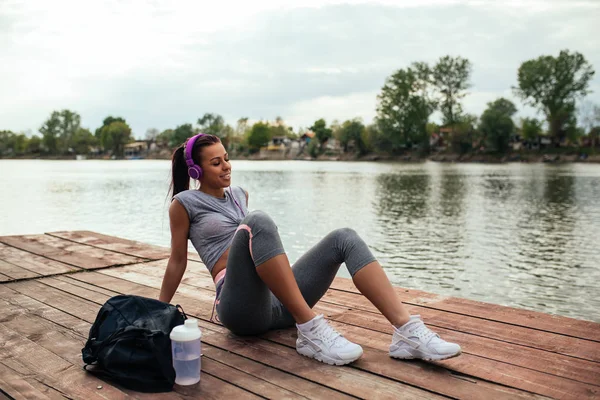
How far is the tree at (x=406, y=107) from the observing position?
268ft

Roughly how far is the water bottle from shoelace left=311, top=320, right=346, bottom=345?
574 millimetres

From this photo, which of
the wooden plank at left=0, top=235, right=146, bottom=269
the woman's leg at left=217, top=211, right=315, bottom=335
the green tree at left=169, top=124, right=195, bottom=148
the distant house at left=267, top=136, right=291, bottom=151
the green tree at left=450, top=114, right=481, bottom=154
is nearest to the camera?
the woman's leg at left=217, top=211, right=315, bottom=335

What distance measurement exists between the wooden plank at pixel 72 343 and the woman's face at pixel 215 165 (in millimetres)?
908

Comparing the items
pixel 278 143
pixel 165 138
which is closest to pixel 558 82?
pixel 278 143

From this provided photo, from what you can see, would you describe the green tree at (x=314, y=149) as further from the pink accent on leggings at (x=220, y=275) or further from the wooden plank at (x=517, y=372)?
the wooden plank at (x=517, y=372)

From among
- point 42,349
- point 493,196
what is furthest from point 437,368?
point 493,196

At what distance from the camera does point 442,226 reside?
14.8 m

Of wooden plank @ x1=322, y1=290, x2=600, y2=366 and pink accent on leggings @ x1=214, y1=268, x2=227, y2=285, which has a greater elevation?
pink accent on leggings @ x1=214, y1=268, x2=227, y2=285

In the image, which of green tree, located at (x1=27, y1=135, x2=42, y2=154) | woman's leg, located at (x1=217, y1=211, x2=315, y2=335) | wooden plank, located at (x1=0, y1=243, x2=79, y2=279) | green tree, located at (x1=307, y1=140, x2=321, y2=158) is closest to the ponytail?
woman's leg, located at (x1=217, y1=211, x2=315, y2=335)

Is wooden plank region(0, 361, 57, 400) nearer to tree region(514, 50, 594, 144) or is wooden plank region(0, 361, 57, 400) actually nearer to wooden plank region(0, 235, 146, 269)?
wooden plank region(0, 235, 146, 269)

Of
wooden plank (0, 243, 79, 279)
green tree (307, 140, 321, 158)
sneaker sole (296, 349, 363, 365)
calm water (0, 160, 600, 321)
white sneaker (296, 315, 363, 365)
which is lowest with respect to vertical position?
calm water (0, 160, 600, 321)

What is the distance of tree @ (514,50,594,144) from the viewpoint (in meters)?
72.9

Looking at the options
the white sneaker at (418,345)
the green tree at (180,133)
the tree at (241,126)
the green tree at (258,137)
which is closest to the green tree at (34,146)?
the green tree at (180,133)

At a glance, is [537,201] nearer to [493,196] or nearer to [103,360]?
[493,196]
